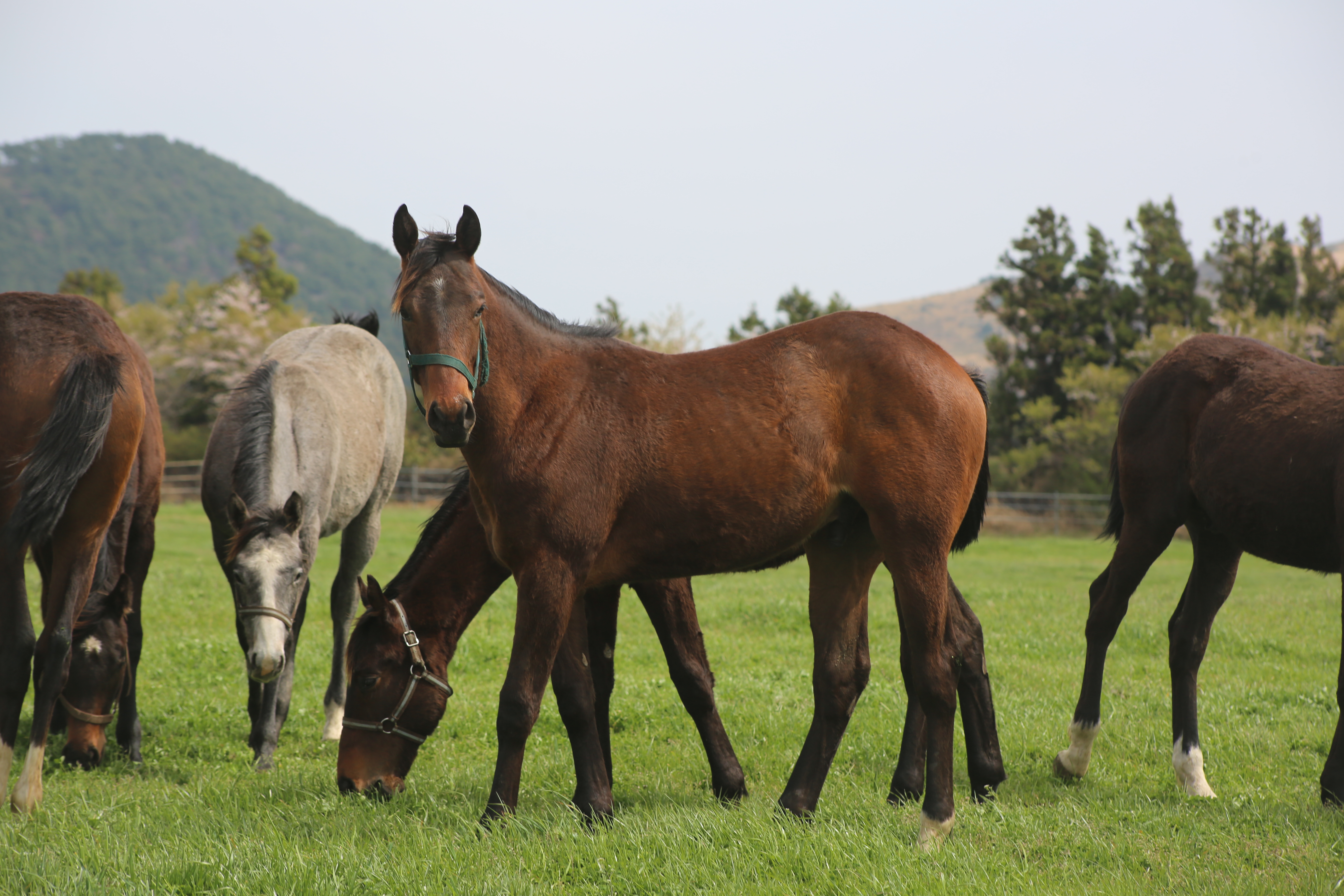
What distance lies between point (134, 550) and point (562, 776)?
3.35 meters

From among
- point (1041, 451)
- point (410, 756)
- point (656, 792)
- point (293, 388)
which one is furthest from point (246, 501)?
point (1041, 451)

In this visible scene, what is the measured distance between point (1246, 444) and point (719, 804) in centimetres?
337

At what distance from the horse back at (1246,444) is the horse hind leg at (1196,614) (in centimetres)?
20

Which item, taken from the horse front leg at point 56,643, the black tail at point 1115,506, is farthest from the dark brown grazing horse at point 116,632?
the black tail at point 1115,506

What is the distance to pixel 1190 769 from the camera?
203 inches

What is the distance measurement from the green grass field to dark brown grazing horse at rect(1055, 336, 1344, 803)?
0.52m

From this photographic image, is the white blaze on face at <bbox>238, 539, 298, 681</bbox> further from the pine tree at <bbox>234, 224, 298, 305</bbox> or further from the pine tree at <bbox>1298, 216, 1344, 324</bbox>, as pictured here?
the pine tree at <bbox>234, 224, 298, 305</bbox>

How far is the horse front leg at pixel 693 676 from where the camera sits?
5.07 meters

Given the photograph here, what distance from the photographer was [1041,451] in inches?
1249

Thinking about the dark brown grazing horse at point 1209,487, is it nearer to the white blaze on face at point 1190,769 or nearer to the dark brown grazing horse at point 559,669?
the white blaze on face at point 1190,769

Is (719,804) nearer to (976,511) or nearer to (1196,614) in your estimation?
(976,511)

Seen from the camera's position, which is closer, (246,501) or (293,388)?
(246,501)

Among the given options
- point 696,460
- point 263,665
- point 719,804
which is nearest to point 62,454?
point 263,665

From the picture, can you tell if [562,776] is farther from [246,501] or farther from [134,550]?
[134,550]
